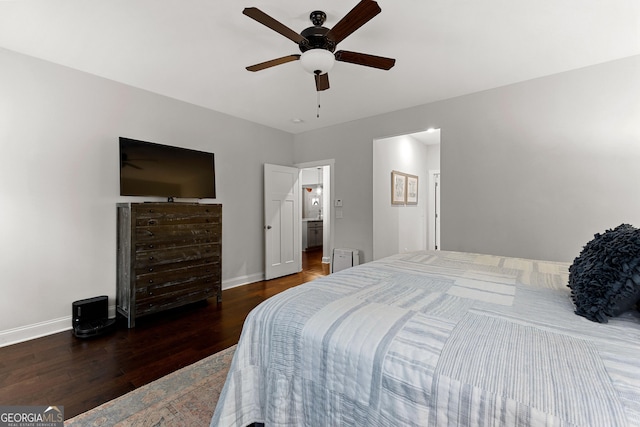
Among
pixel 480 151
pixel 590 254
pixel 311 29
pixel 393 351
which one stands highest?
pixel 311 29

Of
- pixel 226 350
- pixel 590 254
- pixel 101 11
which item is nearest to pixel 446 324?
pixel 590 254

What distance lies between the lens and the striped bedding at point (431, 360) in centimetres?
68

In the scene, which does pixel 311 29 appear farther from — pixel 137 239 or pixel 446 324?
pixel 137 239

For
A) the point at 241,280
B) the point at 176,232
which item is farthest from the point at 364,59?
the point at 241,280

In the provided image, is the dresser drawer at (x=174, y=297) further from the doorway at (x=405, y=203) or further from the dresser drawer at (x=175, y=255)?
the doorway at (x=405, y=203)

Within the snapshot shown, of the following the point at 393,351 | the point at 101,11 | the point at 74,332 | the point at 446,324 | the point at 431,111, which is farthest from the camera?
the point at 431,111

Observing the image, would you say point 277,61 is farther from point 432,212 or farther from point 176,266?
point 432,212

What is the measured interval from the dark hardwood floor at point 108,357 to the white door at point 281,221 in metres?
1.49

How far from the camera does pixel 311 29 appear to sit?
6.54 feet

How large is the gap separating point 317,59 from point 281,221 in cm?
318

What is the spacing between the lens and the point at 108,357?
88.2 inches

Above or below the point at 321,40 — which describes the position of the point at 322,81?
below

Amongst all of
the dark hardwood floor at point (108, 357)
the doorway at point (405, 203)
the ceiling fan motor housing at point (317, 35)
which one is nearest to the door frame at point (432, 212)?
the doorway at point (405, 203)

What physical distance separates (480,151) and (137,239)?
3.93 m
